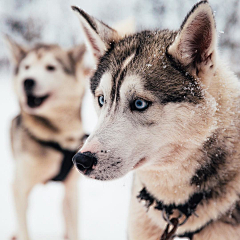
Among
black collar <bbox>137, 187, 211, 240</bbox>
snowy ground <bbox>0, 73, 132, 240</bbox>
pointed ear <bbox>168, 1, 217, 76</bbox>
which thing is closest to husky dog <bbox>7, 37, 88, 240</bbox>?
snowy ground <bbox>0, 73, 132, 240</bbox>

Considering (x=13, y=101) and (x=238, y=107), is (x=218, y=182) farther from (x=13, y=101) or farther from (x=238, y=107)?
(x=13, y=101)

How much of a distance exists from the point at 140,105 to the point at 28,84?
182 cm

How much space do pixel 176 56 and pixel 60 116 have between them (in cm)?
186

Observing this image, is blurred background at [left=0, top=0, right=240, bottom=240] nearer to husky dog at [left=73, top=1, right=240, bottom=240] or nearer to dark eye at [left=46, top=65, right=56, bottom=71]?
husky dog at [left=73, top=1, right=240, bottom=240]

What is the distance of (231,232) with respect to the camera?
4.88 feet

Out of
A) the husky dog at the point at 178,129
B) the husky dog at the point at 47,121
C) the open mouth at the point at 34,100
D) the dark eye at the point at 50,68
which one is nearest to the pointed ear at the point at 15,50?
the husky dog at the point at 47,121

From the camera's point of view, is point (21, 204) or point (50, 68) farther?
point (50, 68)

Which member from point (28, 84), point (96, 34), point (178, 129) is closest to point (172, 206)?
point (178, 129)

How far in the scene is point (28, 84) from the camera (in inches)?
115

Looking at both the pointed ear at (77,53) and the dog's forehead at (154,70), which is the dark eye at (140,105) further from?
the pointed ear at (77,53)

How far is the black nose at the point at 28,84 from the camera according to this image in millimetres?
2900

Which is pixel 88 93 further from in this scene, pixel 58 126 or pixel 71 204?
pixel 71 204

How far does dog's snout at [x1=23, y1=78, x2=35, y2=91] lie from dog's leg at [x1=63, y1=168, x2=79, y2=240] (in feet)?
3.13

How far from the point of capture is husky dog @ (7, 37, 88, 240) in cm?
285
